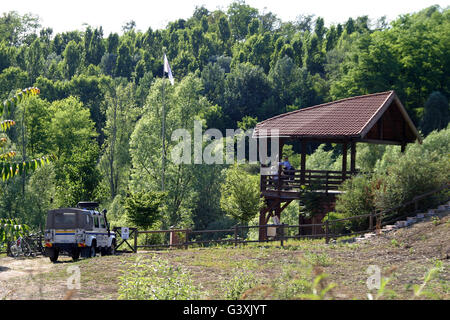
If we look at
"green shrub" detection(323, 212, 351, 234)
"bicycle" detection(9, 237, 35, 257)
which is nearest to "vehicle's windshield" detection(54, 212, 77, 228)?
"bicycle" detection(9, 237, 35, 257)

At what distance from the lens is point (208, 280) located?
55.6 ft

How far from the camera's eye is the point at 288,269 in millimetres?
16672

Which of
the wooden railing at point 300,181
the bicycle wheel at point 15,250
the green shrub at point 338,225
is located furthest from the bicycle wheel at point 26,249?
the green shrub at point 338,225

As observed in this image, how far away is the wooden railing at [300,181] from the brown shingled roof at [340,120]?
194 cm

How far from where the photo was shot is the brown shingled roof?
103 feet

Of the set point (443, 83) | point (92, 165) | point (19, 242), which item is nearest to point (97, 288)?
point (19, 242)

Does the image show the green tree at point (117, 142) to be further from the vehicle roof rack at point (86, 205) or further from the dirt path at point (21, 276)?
the vehicle roof rack at point (86, 205)

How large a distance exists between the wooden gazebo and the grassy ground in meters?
5.94

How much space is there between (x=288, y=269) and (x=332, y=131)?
1570cm

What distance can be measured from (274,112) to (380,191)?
66.9m

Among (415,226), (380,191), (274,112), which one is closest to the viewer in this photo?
(415,226)

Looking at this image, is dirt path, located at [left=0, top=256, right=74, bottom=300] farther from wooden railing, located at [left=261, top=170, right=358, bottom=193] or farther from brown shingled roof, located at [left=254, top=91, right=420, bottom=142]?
brown shingled roof, located at [left=254, top=91, right=420, bottom=142]

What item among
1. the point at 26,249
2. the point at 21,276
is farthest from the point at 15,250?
the point at 21,276
